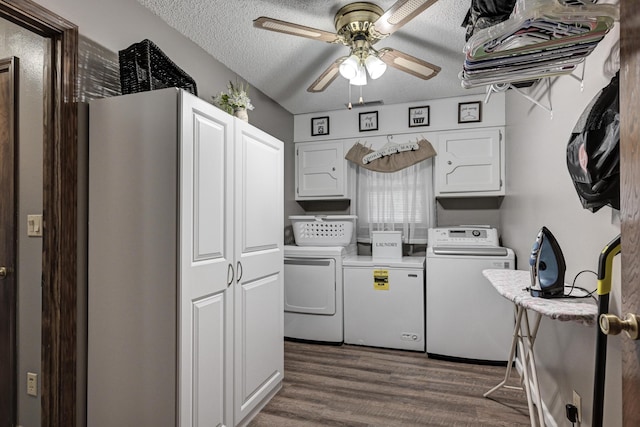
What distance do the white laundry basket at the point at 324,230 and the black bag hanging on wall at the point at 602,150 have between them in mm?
2456

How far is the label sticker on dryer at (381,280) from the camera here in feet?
11.0

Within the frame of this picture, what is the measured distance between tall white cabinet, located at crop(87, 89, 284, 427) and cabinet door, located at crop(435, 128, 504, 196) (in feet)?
8.02

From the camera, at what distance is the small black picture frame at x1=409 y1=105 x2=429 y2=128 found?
3734 mm

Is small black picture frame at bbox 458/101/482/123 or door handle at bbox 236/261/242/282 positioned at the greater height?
small black picture frame at bbox 458/101/482/123

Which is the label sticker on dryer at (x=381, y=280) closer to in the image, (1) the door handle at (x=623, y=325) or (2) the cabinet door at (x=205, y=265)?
(2) the cabinet door at (x=205, y=265)

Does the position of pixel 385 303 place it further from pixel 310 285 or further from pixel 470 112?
pixel 470 112

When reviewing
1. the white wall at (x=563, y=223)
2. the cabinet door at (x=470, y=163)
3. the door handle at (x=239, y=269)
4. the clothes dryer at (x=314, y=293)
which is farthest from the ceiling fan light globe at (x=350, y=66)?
the cabinet door at (x=470, y=163)

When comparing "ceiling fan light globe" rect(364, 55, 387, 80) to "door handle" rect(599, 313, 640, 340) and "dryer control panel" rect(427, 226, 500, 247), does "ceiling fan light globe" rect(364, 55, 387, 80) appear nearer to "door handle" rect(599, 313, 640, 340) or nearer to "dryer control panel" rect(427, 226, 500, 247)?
"door handle" rect(599, 313, 640, 340)

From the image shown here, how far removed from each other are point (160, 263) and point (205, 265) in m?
0.21

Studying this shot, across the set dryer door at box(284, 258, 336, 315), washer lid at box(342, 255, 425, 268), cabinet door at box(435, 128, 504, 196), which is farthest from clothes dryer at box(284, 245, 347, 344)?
cabinet door at box(435, 128, 504, 196)

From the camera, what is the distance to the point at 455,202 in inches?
154

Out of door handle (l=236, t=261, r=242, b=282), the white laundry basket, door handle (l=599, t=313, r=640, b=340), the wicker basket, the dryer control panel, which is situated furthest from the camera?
the white laundry basket

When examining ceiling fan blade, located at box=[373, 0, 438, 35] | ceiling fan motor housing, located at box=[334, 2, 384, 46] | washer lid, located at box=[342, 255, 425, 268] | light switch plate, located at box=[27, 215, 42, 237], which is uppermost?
ceiling fan motor housing, located at box=[334, 2, 384, 46]

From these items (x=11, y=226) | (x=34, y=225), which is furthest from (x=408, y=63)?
(x=11, y=226)
